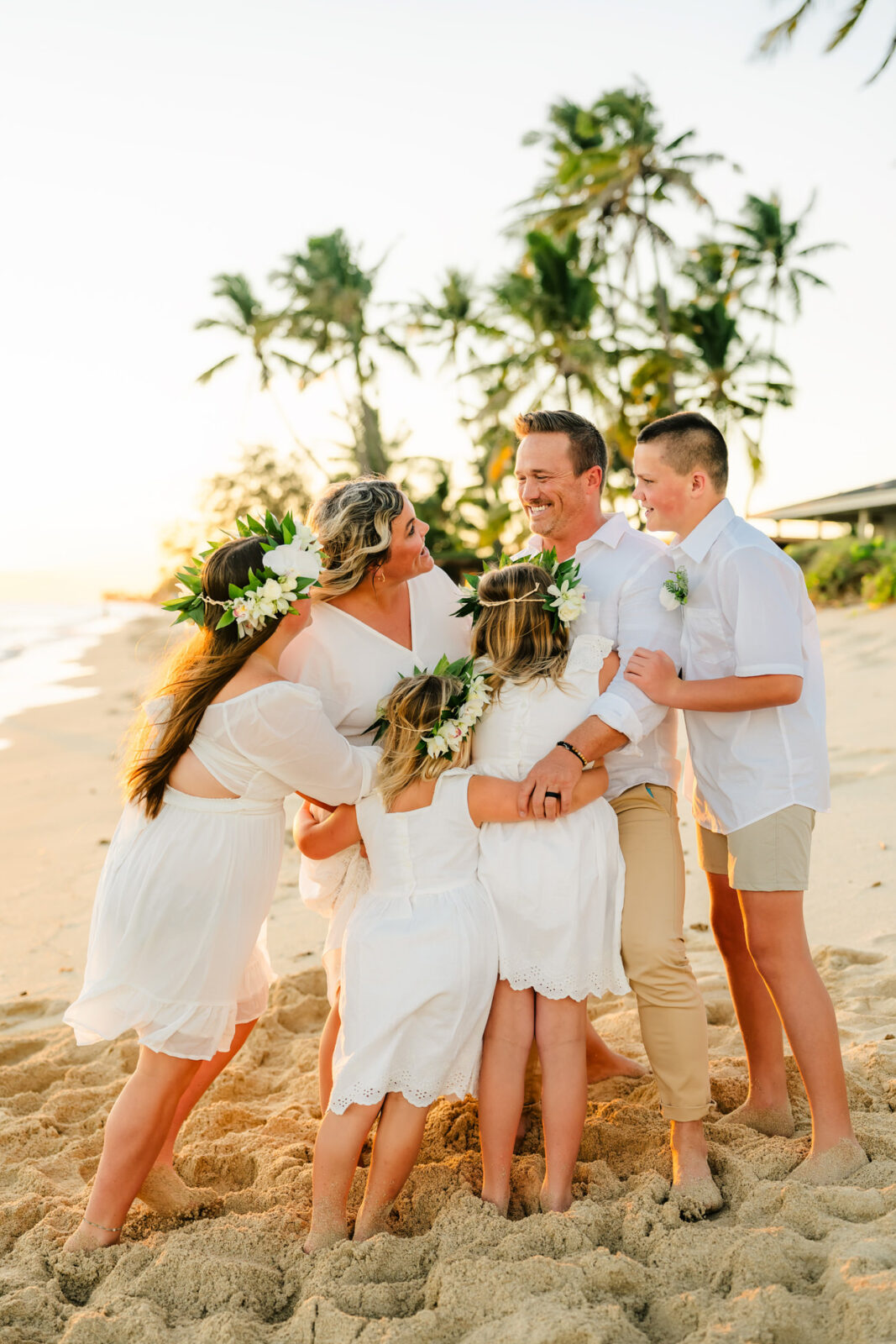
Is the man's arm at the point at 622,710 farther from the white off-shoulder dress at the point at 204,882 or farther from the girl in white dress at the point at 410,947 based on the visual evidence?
the white off-shoulder dress at the point at 204,882

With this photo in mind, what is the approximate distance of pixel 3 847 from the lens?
24.1 ft

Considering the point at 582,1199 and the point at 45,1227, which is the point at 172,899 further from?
the point at 582,1199

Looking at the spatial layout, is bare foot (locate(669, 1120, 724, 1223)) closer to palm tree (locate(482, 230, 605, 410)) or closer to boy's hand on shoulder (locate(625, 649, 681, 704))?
boy's hand on shoulder (locate(625, 649, 681, 704))

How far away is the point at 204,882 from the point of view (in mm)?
2990

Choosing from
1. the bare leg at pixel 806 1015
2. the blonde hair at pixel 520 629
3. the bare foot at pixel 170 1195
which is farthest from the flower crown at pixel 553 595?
the bare foot at pixel 170 1195

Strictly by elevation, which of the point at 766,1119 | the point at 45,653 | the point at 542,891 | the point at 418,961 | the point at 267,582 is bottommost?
the point at 45,653

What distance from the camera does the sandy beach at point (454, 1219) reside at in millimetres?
2268

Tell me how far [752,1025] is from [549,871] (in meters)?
1.05

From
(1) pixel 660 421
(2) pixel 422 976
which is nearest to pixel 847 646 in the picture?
(1) pixel 660 421

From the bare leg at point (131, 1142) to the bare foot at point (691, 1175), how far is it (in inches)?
56.6

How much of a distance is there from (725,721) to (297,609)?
4.57 ft

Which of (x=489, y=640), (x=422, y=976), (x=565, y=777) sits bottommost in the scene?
(x=422, y=976)

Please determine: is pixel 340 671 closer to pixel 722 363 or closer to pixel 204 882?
pixel 204 882

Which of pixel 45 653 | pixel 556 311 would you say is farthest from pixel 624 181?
pixel 45 653
